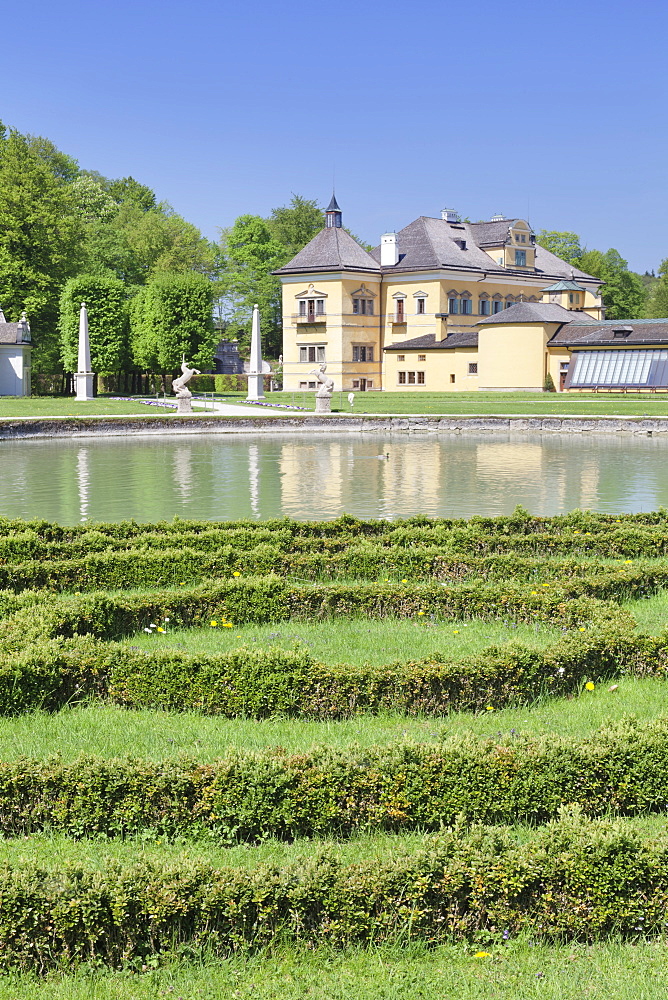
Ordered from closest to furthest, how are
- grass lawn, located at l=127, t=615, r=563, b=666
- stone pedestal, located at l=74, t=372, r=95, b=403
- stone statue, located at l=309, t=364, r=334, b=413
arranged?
grass lawn, located at l=127, t=615, r=563, b=666 < stone statue, located at l=309, t=364, r=334, b=413 < stone pedestal, located at l=74, t=372, r=95, b=403

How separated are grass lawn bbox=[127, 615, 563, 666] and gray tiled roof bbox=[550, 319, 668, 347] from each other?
47720 millimetres

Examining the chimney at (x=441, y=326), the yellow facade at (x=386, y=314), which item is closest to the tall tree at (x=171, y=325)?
the yellow facade at (x=386, y=314)

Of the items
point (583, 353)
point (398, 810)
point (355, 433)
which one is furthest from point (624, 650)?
point (583, 353)

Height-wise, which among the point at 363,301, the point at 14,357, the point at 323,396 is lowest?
the point at 323,396

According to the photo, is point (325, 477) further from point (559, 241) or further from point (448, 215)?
point (559, 241)

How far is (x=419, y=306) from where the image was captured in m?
66.3

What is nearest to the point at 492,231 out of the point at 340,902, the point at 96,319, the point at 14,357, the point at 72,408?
the point at 96,319

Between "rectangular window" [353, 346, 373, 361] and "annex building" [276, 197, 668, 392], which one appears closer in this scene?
"annex building" [276, 197, 668, 392]

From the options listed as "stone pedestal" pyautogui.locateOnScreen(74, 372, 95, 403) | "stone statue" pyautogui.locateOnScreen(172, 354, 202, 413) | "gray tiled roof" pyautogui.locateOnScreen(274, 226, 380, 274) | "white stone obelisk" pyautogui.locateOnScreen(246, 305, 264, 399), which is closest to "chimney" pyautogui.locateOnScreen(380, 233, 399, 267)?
"gray tiled roof" pyautogui.locateOnScreen(274, 226, 380, 274)

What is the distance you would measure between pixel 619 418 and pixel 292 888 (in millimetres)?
35513

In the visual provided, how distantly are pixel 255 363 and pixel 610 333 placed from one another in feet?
61.6

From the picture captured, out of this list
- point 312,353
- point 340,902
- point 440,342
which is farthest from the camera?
point 312,353

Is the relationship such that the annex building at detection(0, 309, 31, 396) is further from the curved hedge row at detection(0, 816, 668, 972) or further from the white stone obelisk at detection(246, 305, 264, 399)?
the curved hedge row at detection(0, 816, 668, 972)

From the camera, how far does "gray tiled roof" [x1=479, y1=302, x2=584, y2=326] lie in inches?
2287
